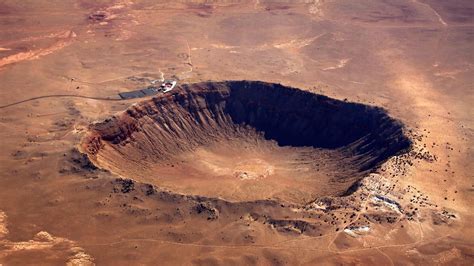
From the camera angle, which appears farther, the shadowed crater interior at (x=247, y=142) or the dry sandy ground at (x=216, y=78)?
the shadowed crater interior at (x=247, y=142)

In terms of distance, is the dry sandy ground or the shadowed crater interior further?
the shadowed crater interior

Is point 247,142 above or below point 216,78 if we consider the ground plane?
below

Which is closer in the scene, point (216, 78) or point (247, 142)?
point (247, 142)
